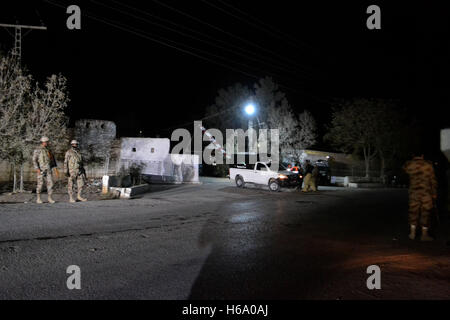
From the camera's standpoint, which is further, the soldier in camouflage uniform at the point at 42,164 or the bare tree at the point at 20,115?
the bare tree at the point at 20,115

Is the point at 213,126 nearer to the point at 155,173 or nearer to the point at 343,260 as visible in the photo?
the point at 155,173

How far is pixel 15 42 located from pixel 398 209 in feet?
58.8

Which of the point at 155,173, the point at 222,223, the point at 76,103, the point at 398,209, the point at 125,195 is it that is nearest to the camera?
the point at 222,223

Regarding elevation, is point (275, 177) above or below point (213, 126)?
below

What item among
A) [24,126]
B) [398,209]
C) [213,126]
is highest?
[213,126]

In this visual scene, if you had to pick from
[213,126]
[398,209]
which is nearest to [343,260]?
[398,209]

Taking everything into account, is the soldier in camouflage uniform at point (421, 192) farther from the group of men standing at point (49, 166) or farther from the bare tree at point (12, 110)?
the bare tree at point (12, 110)

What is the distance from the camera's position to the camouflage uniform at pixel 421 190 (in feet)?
23.5

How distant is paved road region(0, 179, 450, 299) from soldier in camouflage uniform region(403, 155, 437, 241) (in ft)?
1.58

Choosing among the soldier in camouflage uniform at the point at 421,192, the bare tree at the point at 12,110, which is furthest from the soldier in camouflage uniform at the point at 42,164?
the soldier in camouflage uniform at the point at 421,192

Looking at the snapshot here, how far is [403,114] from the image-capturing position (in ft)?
97.2

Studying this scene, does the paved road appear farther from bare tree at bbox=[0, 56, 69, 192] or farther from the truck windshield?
the truck windshield

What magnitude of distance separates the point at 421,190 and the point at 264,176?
12.1 metres

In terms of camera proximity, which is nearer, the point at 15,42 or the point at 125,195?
the point at 125,195
